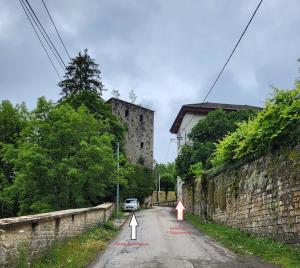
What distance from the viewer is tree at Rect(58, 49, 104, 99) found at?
45.8 meters

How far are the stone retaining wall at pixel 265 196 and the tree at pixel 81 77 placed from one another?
86.6 feet

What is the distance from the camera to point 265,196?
14.6 meters

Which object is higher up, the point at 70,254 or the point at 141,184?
the point at 141,184

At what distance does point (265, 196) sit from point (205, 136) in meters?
20.3

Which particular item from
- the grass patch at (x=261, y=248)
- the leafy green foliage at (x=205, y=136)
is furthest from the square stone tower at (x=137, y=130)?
the grass patch at (x=261, y=248)

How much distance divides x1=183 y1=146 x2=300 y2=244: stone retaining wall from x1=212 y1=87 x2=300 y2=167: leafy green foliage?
1.17 ft

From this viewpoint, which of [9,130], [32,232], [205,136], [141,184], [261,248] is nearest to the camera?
[32,232]

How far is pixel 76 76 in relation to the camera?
46.2 metres

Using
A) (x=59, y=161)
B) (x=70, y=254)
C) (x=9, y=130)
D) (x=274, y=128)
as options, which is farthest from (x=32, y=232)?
(x=9, y=130)

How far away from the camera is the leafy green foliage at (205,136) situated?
33.3 meters

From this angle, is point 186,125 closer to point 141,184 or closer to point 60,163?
point 141,184

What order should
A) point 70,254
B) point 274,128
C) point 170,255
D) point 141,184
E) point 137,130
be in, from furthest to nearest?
point 137,130
point 141,184
point 274,128
point 170,255
point 70,254

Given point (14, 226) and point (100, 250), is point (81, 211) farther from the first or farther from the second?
point (14, 226)

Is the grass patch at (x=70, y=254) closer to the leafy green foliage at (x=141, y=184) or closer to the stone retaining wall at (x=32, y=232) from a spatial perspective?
the stone retaining wall at (x=32, y=232)
